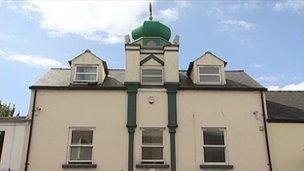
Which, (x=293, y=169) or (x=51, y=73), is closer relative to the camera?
(x=293, y=169)

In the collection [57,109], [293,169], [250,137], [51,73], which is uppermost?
[51,73]

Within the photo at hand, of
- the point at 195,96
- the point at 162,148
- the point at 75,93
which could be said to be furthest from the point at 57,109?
the point at 195,96

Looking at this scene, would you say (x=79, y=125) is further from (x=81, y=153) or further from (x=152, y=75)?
(x=152, y=75)

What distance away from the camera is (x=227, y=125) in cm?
1834

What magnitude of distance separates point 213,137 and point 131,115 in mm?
3847

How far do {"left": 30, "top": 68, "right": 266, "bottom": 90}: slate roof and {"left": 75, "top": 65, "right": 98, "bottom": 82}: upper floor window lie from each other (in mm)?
530

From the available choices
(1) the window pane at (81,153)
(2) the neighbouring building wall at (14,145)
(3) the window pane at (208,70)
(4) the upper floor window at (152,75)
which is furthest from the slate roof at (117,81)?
(1) the window pane at (81,153)

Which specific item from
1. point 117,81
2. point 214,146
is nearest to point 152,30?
point 117,81

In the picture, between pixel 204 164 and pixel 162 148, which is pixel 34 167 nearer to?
pixel 162 148

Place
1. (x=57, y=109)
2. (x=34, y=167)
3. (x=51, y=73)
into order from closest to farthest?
(x=34, y=167), (x=57, y=109), (x=51, y=73)

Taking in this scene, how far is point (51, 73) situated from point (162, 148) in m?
7.31

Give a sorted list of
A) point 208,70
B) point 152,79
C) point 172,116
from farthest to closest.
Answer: point 208,70, point 152,79, point 172,116

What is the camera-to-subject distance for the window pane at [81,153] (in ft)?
57.9

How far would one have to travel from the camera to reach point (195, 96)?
18.9 meters
